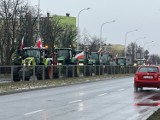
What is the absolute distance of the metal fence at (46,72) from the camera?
3167 centimetres

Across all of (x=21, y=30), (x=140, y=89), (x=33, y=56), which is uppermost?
(x=21, y=30)

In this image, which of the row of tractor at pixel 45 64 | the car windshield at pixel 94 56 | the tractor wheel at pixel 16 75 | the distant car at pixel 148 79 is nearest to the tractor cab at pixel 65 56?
the row of tractor at pixel 45 64

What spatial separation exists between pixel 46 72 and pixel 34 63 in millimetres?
1694

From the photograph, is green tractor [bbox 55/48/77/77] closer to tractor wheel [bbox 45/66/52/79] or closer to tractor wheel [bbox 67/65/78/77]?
tractor wheel [bbox 67/65/78/77]

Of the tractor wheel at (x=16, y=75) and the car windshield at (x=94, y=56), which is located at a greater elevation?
the car windshield at (x=94, y=56)

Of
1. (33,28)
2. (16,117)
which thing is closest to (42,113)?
(16,117)

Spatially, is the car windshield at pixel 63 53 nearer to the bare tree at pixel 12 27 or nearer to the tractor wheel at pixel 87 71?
the tractor wheel at pixel 87 71

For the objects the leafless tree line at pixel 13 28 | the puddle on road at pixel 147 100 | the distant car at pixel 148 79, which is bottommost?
the puddle on road at pixel 147 100

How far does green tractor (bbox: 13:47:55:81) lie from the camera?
33.9 meters

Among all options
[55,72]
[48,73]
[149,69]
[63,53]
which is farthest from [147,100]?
[63,53]

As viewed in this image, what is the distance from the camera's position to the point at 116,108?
1659 cm

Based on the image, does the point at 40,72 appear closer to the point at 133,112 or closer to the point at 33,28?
the point at 133,112

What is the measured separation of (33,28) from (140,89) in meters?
34.3

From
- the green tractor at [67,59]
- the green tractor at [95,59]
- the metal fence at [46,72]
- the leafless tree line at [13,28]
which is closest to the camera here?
the metal fence at [46,72]
